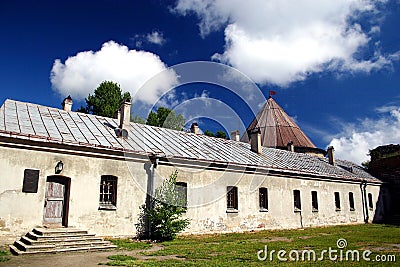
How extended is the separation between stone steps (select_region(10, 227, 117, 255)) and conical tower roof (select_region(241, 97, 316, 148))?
76.0ft

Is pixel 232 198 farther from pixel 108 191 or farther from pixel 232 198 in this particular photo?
pixel 108 191

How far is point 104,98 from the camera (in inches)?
1247

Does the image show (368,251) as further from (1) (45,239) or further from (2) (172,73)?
(2) (172,73)

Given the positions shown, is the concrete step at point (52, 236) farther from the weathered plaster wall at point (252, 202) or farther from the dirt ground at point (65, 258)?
the weathered plaster wall at point (252, 202)

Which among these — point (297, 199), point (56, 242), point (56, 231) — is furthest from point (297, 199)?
point (56, 242)

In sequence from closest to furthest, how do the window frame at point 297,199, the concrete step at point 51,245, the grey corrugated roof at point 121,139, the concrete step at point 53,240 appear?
the concrete step at point 51,245 < the concrete step at point 53,240 < the grey corrugated roof at point 121,139 < the window frame at point 297,199

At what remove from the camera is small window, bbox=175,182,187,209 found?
42.3 ft

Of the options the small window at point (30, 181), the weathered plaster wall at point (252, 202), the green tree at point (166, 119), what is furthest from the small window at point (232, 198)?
the green tree at point (166, 119)

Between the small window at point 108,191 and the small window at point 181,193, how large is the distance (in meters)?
2.49

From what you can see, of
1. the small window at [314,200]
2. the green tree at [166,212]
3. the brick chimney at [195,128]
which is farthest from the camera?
the brick chimney at [195,128]

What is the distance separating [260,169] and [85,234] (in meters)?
9.49

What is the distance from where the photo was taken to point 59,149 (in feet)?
36.2

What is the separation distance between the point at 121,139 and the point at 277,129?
23.0m

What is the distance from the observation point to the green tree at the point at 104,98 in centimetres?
3127
